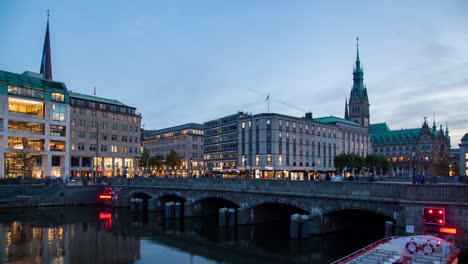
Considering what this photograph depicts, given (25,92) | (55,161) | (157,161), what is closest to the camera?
(25,92)

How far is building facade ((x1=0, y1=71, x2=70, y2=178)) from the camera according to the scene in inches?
3808

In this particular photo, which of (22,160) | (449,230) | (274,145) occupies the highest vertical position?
(274,145)

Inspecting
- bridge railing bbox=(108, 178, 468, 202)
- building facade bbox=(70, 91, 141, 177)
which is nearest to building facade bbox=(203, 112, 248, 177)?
building facade bbox=(70, 91, 141, 177)

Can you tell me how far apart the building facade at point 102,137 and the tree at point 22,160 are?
65.8ft

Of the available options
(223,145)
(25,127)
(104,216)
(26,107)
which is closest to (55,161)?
(25,127)

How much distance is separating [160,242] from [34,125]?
236ft

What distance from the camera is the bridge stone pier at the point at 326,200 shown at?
1243 inches

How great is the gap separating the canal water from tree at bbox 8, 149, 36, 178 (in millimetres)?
28012

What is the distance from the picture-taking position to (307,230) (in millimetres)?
44594

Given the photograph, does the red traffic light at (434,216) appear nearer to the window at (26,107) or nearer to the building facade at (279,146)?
the building facade at (279,146)

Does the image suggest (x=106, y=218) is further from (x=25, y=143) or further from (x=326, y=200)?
(x=25, y=143)

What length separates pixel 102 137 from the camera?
123 metres

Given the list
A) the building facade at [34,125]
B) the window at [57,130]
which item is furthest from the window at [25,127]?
the window at [57,130]

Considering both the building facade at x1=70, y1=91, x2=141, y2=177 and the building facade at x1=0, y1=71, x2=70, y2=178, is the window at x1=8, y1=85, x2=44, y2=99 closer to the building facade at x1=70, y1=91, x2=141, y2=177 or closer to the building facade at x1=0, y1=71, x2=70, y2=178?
the building facade at x1=0, y1=71, x2=70, y2=178
